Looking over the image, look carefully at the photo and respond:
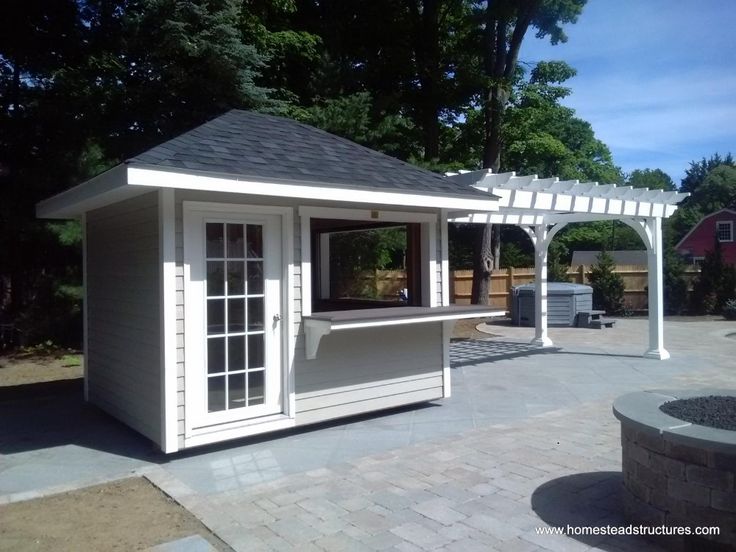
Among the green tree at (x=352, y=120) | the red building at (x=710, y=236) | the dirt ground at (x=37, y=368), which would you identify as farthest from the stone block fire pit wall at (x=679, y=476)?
the red building at (x=710, y=236)

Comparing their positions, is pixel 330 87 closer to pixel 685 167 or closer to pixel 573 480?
pixel 573 480

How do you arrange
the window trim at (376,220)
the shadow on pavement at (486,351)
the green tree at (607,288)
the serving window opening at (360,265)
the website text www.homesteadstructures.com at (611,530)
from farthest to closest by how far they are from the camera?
the green tree at (607,288) < the shadow on pavement at (486,351) < the serving window opening at (360,265) < the window trim at (376,220) < the website text www.homesteadstructures.com at (611,530)

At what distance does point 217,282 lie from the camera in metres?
5.23

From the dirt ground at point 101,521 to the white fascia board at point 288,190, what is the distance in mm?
2205

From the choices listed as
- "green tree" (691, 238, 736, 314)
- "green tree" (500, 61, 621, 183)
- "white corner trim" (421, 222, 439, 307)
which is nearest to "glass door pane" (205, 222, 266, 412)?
"white corner trim" (421, 222, 439, 307)

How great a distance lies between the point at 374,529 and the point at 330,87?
1248 cm

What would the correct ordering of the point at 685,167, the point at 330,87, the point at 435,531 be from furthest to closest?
the point at 685,167, the point at 330,87, the point at 435,531

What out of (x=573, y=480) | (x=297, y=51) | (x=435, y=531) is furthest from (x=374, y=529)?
(x=297, y=51)

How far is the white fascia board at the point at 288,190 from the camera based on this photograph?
14.8 ft

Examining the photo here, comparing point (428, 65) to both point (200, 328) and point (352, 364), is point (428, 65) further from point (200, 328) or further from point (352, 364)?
point (200, 328)

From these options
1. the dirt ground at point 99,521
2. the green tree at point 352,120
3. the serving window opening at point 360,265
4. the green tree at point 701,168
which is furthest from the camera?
the green tree at point 701,168

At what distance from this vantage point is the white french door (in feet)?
16.6

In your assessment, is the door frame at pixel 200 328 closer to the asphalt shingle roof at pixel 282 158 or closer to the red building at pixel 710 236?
the asphalt shingle roof at pixel 282 158

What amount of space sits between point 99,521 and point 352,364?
2.82 m
